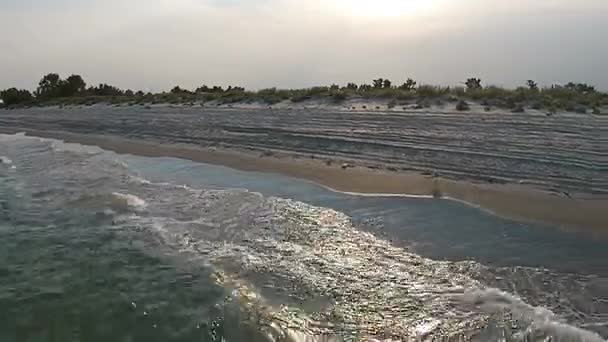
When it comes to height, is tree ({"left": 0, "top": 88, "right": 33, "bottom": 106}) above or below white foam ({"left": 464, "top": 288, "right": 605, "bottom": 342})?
above

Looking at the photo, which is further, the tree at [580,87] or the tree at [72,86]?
the tree at [72,86]

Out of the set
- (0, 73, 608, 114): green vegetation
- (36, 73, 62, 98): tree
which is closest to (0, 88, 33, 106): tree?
(36, 73, 62, 98): tree

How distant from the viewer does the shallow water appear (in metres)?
6.05

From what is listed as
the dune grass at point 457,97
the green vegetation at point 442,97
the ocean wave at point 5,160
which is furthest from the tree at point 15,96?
the ocean wave at point 5,160

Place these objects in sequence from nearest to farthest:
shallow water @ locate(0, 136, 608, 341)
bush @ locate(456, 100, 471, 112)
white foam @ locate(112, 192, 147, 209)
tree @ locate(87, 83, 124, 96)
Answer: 1. shallow water @ locate(0, 136, 608, 341)
2. white foam @ locate(112, 192, 147, 209)
3. bush @ locate(456, 100, 471, 112)
4. tree @ locate(87, 83, 124, 96)

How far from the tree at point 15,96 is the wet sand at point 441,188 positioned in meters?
47.4

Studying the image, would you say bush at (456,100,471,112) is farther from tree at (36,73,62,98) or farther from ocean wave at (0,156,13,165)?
tree at (36,73,62,98)

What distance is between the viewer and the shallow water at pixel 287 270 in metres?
6.05

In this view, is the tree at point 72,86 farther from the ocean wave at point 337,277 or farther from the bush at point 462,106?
the ocean wave at point 337,277

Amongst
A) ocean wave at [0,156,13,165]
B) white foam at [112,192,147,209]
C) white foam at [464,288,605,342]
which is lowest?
white foam at [464,288,605,342]

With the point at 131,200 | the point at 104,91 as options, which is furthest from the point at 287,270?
the point at 104,91

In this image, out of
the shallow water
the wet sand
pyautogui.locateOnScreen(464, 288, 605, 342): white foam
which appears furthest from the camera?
the wet sand

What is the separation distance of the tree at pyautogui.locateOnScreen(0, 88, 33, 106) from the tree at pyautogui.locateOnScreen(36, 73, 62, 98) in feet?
3.67

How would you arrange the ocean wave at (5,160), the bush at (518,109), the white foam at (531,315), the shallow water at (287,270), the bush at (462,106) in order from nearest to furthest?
the white foam at (531,315) < the shallow water at (287,270) < the ocean wave at (5,160) < the bush at (518,109) < the bush at (462,106)
